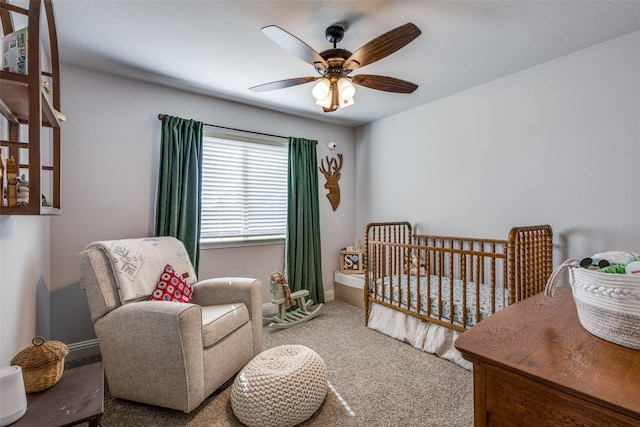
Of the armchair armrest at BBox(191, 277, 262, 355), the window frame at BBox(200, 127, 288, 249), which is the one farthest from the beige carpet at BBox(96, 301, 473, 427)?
the window frame at BBox(200, 127, 288, 249)

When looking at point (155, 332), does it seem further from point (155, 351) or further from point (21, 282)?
point (21, 282)

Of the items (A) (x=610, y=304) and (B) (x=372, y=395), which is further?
(B) (x=372, y=395)

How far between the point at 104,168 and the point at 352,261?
269 cm

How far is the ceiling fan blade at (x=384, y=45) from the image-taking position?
4.69 ft

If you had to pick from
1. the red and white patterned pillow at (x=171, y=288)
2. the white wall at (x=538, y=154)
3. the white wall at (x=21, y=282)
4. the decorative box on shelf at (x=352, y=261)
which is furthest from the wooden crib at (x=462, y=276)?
the white wall at (x=21, y=282)

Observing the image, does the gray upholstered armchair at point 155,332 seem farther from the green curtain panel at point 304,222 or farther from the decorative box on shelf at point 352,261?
the decorative box on shelf at point 352,261

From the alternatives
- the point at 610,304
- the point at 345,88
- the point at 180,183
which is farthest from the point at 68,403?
the point at 345,88

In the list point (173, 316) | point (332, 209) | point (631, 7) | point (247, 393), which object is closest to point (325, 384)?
point (247, 393)

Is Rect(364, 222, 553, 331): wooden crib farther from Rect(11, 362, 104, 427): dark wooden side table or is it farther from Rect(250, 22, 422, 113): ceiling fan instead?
Rect(11, 362, 104, 427): dark wooden side table

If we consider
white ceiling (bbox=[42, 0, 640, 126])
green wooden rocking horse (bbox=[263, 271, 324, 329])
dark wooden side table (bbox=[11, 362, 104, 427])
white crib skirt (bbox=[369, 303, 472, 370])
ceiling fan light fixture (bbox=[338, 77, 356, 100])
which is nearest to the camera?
dark wooden side table (bbox=[11, 362, 104, 427])

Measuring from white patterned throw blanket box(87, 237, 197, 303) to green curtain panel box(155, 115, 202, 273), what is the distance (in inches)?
10.5

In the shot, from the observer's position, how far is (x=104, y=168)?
249cm

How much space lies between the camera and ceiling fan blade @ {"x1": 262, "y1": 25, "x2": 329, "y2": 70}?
1.46 metres

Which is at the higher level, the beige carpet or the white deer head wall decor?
the white deer head wall decor
